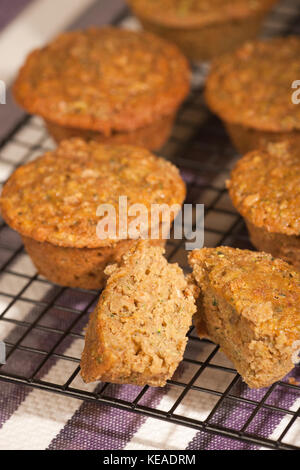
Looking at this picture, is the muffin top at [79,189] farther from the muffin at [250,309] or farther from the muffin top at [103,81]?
the muffin at [250,309]

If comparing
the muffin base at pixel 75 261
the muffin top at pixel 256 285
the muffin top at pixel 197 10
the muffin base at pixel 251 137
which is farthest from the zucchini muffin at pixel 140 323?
the muffin top at pixel 197 10

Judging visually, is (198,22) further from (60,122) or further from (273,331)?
(273,331)

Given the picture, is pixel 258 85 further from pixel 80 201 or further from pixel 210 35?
pixel 80 201

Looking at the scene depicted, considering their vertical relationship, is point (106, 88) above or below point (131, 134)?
above

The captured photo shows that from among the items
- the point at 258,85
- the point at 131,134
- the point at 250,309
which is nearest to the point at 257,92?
the point at 258,85

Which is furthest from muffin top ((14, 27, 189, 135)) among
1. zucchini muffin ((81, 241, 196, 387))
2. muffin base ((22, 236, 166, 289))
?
zucchini muffin ((81, 241, 196, 387))

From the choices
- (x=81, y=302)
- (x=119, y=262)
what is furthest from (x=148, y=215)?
(x=81, y=302)

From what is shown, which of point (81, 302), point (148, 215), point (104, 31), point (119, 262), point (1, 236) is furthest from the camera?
point (104, 31)
